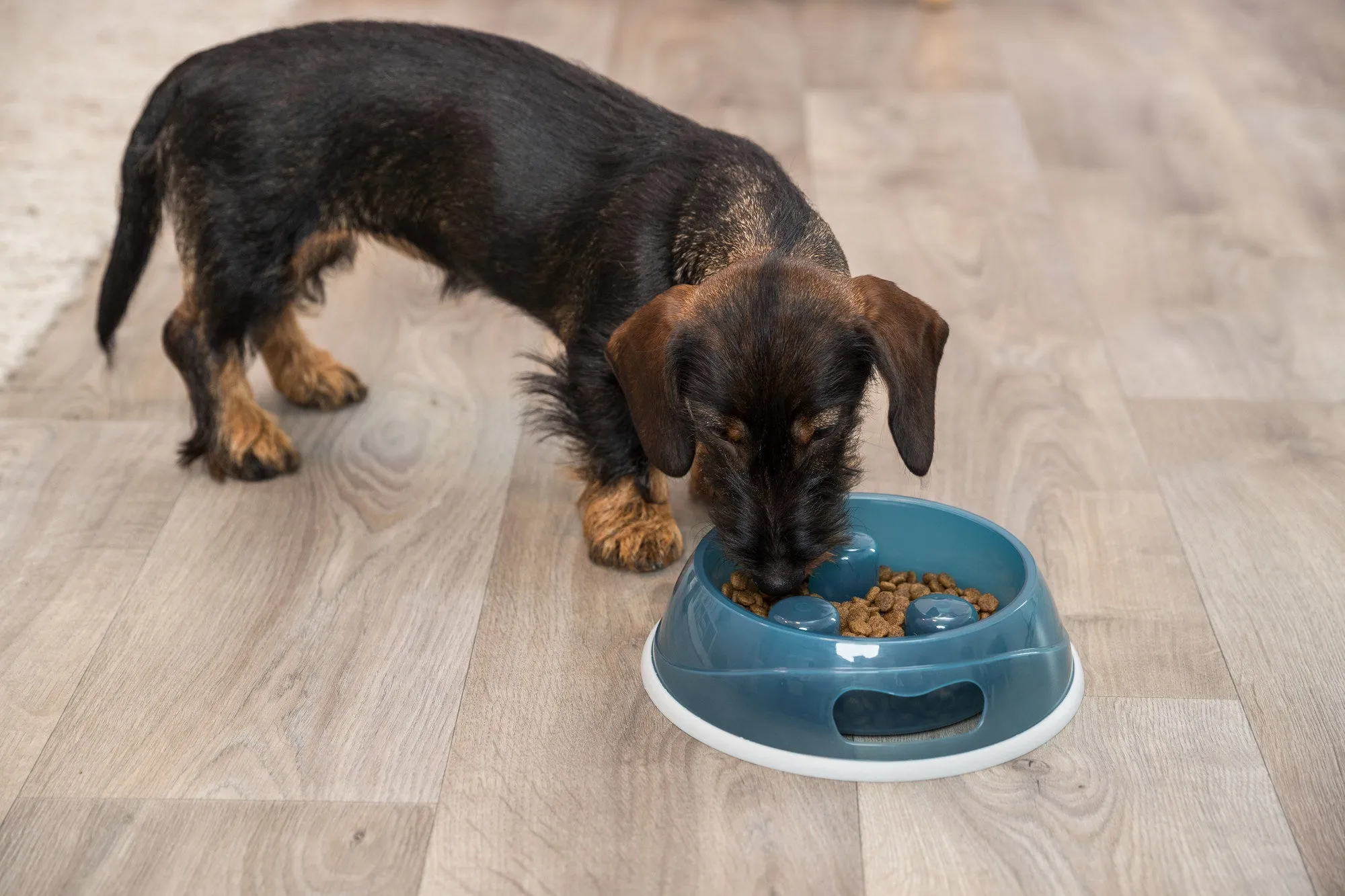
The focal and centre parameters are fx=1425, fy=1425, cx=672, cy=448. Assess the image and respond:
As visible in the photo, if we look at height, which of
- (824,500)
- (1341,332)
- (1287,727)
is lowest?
(1341,332)

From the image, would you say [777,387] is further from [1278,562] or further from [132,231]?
[132,231]

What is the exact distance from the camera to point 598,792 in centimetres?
209

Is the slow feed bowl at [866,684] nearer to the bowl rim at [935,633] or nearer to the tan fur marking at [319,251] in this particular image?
the bowl rim at [935,633]

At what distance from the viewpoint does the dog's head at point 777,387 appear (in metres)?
2.03

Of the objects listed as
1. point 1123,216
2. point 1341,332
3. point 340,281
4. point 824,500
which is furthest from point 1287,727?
point 340,281

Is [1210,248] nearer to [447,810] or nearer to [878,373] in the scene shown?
[878,373]

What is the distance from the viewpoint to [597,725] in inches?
87.8

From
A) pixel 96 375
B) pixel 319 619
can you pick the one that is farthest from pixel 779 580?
pixel 96 375

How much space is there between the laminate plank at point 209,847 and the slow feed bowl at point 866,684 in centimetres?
46

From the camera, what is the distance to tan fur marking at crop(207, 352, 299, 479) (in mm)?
2889

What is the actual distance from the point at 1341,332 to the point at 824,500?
193 cm

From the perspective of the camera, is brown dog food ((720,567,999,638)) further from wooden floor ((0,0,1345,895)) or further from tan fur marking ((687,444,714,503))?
tan fur marking ((687,444,714,503))

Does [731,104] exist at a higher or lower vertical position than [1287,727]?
lower

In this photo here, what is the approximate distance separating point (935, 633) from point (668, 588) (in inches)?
26.3
